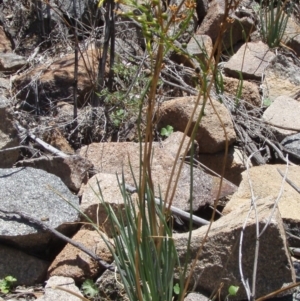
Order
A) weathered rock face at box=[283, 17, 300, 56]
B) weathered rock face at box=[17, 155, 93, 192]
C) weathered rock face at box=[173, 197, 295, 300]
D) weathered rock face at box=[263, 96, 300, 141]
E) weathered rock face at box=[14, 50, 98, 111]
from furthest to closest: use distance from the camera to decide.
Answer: weathered rock face at box=[283, 17, 300, 56], weathered rock face at box=[263, 96, 300, 141], weathered rock face at box=[14, 50, 98, 111], weathered rock face at box=[17, 155, 93, 192], weathered rock face at box=[173, 197, 295, 300]

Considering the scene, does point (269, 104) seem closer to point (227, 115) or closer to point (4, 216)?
point (227, 115)

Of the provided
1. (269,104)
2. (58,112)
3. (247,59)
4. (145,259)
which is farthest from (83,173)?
(247,59)

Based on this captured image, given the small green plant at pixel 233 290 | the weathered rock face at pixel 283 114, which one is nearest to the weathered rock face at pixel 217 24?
the weathered rock face at pixel 283 114

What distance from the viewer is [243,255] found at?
2.90 metres

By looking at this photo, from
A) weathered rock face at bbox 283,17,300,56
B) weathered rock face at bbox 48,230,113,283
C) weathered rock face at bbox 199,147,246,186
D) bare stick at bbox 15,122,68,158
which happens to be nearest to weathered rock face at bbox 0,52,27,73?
bare stick at bbox 15,122,68,158

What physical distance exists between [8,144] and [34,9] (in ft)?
5.63

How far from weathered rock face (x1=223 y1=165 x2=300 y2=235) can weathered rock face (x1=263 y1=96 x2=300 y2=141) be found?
74cm

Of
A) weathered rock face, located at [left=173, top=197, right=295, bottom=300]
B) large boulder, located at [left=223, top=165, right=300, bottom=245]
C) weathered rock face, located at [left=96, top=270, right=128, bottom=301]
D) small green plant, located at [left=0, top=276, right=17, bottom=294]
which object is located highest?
weathered rock face, located at [left=173, top=197, right=295, bottom=300]

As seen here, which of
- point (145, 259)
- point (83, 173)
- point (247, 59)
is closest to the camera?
point (145, 259)

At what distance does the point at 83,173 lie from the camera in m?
3.89

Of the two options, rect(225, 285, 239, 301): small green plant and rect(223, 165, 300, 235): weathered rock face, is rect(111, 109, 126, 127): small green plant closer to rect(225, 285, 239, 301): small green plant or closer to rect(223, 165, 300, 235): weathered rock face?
Result: rect(223, 165, 300, 235): weathered rock face

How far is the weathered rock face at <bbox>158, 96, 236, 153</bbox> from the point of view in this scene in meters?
4.30

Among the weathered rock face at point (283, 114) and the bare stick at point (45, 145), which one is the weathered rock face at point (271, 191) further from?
the bare stick at point (45, 145)

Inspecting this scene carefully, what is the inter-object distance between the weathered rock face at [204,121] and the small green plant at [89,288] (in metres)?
1.42
